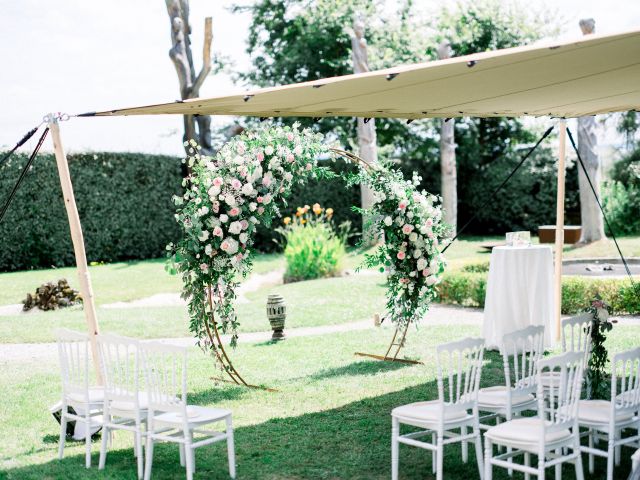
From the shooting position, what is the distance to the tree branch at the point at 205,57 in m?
16.2

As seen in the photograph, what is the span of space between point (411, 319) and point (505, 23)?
57.3 ft

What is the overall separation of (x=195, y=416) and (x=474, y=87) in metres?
2.70

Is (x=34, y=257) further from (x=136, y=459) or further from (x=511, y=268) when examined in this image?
(x=136, y=459)

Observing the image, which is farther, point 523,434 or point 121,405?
point 121,405

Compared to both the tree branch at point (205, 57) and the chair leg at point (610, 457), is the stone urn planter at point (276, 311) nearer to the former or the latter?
the chair leg at point (610, 457)

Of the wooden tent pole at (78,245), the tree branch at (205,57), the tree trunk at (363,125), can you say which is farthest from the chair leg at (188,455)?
the tree trunk at (363,125)

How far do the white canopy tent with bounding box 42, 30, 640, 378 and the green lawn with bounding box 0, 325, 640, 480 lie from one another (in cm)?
98

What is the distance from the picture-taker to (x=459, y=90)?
216 inches

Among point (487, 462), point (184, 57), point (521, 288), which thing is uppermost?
point (184, 57)

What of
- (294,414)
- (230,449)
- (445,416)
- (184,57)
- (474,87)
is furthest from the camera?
(184,57)

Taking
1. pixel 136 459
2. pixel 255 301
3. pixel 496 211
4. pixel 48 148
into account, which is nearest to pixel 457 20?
pixel 496 211

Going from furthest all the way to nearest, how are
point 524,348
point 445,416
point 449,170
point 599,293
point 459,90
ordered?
point 449,170
point 599,293
point 459,90
point 524,348
point 445,416

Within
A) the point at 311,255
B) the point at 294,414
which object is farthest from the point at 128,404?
the point at 311,255

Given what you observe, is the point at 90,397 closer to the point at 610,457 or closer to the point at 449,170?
the point at 610,457
